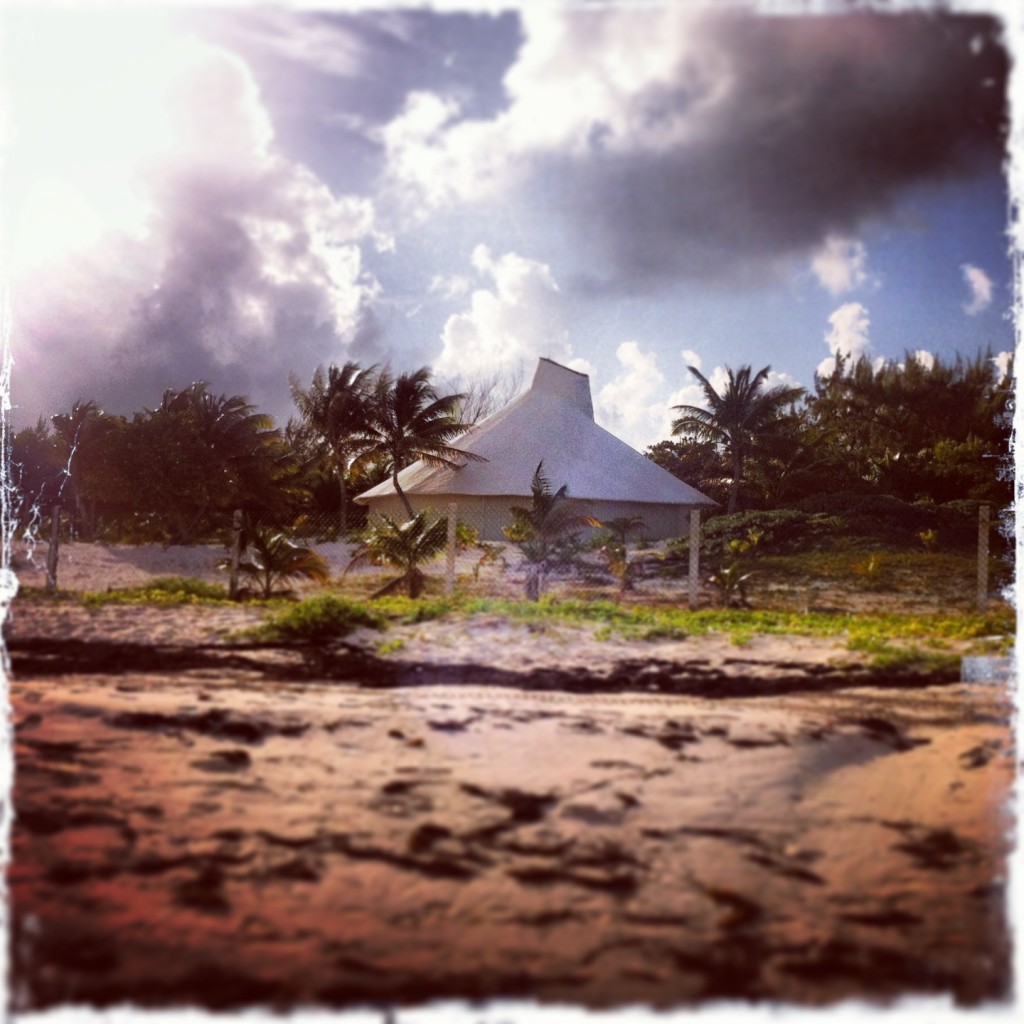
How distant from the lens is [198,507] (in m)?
8.44

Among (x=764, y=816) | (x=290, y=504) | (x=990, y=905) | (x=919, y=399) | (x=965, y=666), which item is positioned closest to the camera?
(x=990, y=905)

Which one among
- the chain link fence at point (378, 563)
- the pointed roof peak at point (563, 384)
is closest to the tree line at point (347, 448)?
the chain link fence at point (378, 563)

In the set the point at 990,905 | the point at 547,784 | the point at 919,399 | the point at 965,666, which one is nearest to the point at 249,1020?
the point at 547,784

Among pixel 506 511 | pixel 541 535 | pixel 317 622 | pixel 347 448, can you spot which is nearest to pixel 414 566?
pixel 541 535

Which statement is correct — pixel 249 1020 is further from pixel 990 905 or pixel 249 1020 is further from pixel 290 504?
pixel 290 504

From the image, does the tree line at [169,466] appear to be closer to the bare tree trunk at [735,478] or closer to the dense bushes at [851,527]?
the dense bushes at [851,527]

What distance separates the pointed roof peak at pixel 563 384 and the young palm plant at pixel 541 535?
778 centimetres

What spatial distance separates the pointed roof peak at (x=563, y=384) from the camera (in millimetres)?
16547

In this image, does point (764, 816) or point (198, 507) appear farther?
point (198, 507)

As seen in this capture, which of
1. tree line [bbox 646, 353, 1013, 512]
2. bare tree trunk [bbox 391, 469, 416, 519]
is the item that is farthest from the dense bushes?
bare tree trunk [bbox 391, 469, 416, 519]

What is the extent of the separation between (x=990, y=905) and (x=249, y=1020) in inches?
112

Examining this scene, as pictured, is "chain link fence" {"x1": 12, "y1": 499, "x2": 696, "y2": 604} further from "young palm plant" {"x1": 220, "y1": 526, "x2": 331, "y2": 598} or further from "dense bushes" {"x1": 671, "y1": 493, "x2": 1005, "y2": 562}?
"dense bushes" {"x1": 671, "y1": 493, "x2": 1005, "y2": 562}

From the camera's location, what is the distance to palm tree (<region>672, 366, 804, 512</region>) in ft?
53.6

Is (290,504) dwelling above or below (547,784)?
above
